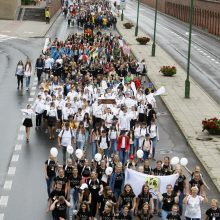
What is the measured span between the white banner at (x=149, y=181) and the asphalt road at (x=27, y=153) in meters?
2.45

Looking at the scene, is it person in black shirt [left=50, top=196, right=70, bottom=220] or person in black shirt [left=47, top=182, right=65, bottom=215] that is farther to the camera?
person in black shirt [left=47, top=182, right=65, bottom=215]

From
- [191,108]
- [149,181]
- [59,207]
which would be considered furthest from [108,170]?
[191,108]

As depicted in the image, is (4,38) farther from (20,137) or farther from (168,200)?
(168,200)

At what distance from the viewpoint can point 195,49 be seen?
215 ft

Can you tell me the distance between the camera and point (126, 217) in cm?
1684

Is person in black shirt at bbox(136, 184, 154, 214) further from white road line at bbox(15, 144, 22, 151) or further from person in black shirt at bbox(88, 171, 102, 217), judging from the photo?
white road line at bbox(15, 144, 22, 151)

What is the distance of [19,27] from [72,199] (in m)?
61.1

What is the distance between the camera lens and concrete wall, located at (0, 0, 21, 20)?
8494cm

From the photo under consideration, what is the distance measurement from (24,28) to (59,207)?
61835 millimetres

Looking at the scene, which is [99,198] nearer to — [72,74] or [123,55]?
[72,74]

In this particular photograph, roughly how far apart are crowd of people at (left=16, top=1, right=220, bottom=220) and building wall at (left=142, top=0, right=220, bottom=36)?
4203 centimetres

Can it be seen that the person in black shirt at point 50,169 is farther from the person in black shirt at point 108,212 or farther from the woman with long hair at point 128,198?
the person in black shirt at point 108,212

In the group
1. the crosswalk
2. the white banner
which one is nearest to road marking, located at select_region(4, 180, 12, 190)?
the white banner

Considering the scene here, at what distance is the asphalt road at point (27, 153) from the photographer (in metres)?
20.2
